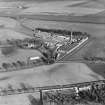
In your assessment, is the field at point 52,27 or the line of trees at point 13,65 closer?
the field at point 52,27

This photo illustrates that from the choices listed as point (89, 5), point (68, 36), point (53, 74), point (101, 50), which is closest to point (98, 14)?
point (89, 5)

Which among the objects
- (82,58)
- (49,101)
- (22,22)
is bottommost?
(49,101)

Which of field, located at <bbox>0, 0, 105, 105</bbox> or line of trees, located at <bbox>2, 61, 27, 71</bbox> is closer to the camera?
field, located at <bbox>0, 0, 105, 105</bbox>

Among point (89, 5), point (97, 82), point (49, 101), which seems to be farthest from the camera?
point (89, 5)

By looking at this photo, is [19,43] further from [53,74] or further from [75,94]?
[75,94]

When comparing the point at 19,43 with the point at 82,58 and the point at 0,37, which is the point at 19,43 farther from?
the point at 82,58

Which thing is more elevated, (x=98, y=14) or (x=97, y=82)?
(x=98, y=14)

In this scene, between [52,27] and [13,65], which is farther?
[52,27]

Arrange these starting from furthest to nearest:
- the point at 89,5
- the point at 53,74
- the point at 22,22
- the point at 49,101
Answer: the point at 89,5 < the point at 22,22 < the point at 53,74 < the point at 49,101

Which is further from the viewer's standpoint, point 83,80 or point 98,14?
point 98,14

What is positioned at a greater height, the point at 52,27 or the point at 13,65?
the point at 52,27

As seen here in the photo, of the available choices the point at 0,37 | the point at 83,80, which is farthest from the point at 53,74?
the point at 0,37
